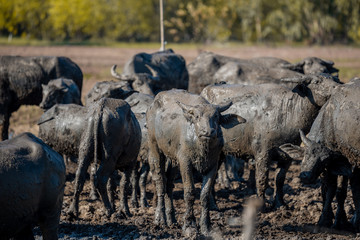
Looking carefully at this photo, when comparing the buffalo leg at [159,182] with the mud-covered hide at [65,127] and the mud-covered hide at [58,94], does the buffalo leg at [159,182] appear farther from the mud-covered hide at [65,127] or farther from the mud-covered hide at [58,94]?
the mud-covered hide at [58,94]

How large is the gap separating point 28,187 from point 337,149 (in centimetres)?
503

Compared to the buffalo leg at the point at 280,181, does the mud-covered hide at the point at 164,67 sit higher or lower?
higher

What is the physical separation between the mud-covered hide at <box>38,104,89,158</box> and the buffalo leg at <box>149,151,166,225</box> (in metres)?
1.50

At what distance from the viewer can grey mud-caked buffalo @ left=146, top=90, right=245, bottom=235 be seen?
829 cm

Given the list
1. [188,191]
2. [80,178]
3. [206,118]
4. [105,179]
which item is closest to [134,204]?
[105,179]

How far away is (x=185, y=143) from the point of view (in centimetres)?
857

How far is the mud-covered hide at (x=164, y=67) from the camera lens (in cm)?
1795

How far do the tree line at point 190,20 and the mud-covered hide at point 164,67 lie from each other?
91.5ft

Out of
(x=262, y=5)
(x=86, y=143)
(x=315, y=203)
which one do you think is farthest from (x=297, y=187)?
(x=262, y=5)

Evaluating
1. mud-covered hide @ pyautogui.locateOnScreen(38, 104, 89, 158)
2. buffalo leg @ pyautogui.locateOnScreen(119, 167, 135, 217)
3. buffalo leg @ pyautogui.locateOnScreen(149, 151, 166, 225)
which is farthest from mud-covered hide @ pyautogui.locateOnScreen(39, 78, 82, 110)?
buffalo leg @ pyautogui.locateOnScreen(149, 151, 166, 225)

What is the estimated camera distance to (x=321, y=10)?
5462 centimetres

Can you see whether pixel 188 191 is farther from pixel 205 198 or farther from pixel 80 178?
pixel 80 178

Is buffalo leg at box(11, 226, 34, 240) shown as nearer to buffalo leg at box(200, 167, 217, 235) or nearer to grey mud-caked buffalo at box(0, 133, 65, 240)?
grey mud-caked buffalo at box(0, 133, 65, 240)

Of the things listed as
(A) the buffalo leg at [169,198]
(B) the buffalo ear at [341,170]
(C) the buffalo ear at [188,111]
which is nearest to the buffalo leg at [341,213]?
(B) the buffalo ear at [341,170]
